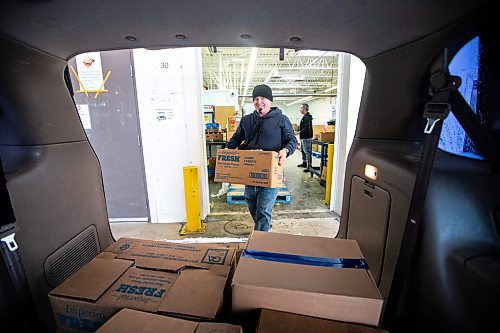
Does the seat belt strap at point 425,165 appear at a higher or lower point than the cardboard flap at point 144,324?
higher

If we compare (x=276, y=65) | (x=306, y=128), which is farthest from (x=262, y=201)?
(x=276, y=65)

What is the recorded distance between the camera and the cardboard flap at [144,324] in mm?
680

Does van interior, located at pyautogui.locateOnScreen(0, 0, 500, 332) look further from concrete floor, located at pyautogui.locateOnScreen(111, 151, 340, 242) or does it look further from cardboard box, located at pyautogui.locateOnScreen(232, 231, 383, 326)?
concrete floor, located at pyautogui.locateOnScreen(111, 151, 340, 242)

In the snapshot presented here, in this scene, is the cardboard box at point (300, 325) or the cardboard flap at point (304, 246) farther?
the cardboard flap at point (304, 246)

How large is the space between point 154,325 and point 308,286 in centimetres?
47

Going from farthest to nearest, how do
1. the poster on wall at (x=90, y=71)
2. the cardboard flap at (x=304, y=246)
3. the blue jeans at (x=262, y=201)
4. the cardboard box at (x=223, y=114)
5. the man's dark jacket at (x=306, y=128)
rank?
the cardboard box at (x=223, y=114) → the man's dark jacket at (x=306, y=128) → the poster on wall at (x=90, y=71) → the blue jeans at (x=262, y=201) → the cardboard flap at (x=304, y=246)

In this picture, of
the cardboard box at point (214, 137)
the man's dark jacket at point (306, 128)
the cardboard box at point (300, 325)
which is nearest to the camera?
the cardboard box at point (300, 325)

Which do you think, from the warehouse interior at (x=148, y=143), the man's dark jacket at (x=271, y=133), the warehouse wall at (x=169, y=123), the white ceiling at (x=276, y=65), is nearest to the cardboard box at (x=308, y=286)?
the man's dark jacket at (x=271, y=133)

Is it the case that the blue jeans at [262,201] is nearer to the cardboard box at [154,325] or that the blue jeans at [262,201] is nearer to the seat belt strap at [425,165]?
the seat belt strap at [425,165]

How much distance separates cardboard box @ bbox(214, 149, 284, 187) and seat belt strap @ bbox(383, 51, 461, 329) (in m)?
1.35

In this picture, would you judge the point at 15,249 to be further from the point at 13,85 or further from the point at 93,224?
the point at 13,85

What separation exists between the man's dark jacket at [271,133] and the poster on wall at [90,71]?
1991mm

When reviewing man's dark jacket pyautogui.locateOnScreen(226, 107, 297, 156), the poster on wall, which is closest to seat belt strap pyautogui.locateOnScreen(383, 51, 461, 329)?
man's dark jacket pyautogui.locateOnScreen(226, 107, 297, 156)

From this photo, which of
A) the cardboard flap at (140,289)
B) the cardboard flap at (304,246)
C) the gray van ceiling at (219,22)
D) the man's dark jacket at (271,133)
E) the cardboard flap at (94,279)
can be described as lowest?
the cardboard flap at (140,289)
